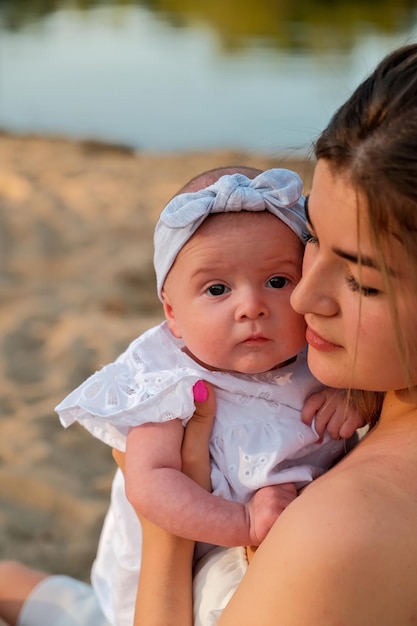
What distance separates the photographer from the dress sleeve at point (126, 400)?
1942 mm

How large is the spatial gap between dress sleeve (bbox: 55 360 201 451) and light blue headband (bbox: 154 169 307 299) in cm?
25

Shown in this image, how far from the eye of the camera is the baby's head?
1944 millimetres

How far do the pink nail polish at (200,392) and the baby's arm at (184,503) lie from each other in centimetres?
10

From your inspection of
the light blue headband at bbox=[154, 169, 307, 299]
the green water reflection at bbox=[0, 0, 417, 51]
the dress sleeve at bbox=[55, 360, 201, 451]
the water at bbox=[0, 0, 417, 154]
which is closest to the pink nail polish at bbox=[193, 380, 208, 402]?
the dress sleeve at bbox=[55, 360, 201, 451]

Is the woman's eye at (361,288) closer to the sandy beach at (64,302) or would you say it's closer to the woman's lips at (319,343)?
the woman's lips at (319,343)

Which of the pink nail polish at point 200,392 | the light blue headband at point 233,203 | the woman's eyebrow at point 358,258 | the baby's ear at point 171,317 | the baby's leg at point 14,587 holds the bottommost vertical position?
the baby's leg at point 14,587

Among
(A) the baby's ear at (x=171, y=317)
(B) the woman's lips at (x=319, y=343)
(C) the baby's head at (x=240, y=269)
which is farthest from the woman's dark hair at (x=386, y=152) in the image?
(A) the baby's ear at (x=171, y=317)

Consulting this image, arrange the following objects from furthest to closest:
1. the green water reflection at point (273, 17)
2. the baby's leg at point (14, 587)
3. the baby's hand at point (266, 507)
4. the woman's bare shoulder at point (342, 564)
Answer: the green water reflection at point (273, 17) → the baby's leg at point (14, 587) → the baby's hand at point (266, 507) → the woman's bare shoulder at point (342, 564)

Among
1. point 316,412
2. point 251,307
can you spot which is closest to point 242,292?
point 251,307

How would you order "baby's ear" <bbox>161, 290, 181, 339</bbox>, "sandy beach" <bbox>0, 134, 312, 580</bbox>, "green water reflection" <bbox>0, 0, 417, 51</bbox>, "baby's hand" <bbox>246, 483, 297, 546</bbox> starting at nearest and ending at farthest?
"baby's hand" <bbox>246, 483, 297, 546</bbox>, "baby's ear" <bbox>161, 290, 181, 339</bbox>, "sandy beach" <bbox>0, 134, 312, 580</bbox>, "green water reflection" <bbox>0, 0, 417, 51</bbox>

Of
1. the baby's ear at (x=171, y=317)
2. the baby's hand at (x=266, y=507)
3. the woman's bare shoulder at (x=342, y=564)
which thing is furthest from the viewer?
the baby's ear at (x=171, y=317)

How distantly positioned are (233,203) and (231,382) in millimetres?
369

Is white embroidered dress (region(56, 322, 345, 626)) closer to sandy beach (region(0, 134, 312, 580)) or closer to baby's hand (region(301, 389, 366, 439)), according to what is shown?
baby's hand (region(301, 389, 366, 439))

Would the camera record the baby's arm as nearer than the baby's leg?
Yes
